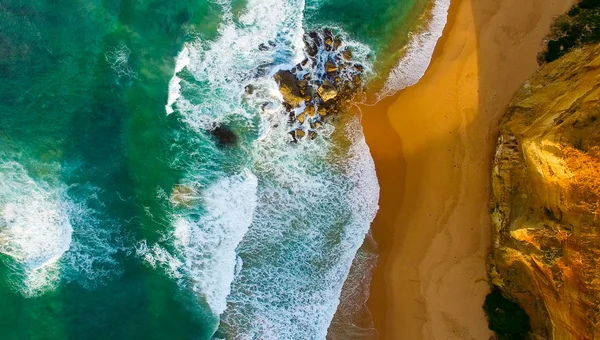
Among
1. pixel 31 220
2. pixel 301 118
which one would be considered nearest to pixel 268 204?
pixel 301 118

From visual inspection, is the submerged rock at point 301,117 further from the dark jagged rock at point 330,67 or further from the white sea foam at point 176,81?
the white sea foam at point 176,81

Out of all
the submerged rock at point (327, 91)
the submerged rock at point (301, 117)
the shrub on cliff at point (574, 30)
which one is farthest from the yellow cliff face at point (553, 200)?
the submerged rock at point (301, 117)

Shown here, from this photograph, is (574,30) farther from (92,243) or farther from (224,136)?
(92,243)

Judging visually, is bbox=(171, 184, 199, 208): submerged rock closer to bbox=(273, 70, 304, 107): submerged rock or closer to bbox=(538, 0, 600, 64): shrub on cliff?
bbox=(273, 70, 304, 107): submerged rock

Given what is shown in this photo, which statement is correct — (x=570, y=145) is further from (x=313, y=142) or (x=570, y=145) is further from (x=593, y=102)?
(x=313, y=142)

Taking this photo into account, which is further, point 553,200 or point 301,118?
point 301,118

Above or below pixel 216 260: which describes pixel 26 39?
above

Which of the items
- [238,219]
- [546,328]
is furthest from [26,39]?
[546,328]
